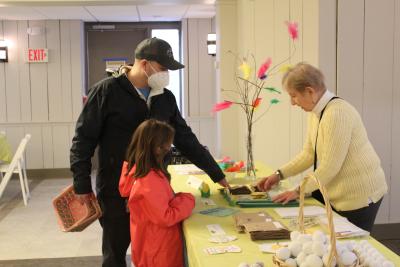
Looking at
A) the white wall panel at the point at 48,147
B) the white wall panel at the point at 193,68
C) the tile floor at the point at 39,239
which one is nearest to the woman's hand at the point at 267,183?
the tile floor at the point at 39,239

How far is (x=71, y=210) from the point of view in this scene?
2.45 metres

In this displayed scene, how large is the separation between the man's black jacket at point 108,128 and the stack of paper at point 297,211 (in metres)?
0.50

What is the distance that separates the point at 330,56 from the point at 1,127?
18.7 feet

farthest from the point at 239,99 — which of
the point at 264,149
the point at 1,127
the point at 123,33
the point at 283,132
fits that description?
the point at 1,127

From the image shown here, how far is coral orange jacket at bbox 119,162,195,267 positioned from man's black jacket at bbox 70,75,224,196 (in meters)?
0.39

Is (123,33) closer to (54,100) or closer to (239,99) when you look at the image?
(54,100)

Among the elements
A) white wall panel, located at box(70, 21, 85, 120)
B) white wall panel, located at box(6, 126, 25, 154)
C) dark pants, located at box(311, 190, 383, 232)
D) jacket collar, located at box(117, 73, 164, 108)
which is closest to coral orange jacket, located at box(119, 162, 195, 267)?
jacket collar, located at box(117, 73, 164, 108)

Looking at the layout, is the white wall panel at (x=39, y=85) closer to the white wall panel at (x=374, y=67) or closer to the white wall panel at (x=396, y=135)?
the white wall panel at (x=374, y=67)

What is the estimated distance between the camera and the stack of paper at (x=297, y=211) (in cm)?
196

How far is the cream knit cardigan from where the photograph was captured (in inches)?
78.5

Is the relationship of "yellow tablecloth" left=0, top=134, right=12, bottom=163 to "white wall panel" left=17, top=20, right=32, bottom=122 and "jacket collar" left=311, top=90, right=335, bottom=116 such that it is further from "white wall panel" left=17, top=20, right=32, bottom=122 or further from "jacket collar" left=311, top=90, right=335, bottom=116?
"jacket collar" left=311, top=90, right=335, bottom=116

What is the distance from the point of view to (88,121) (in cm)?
232

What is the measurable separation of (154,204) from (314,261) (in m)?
0.79

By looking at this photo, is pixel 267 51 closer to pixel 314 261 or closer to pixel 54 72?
pixel 314 261
